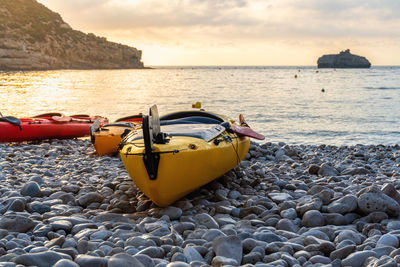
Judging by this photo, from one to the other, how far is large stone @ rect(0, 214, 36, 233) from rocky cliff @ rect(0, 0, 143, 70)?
3941 inches

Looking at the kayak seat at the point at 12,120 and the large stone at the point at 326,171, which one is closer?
the large stone at the point at 326,171

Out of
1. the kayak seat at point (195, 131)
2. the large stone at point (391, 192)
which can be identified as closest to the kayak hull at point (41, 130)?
the kayak seat at point (195, 131)

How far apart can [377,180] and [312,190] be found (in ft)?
6.64

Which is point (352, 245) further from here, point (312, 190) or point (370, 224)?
point (312, 190)

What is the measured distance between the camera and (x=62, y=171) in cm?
838

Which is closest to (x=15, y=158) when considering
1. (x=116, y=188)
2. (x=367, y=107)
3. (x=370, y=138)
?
(x=116, y=188)

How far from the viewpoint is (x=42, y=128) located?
41.9ft

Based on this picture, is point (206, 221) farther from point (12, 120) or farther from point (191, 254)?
point (12, 120)

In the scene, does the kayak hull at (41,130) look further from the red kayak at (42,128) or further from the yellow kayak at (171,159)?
the yellow kayak at (171,159)

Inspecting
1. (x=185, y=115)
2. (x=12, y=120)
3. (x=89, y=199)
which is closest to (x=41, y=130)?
(x=12, y=120)

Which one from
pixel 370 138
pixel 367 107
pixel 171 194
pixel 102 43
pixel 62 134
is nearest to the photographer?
pixel 171 194

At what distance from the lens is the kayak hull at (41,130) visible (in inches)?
468

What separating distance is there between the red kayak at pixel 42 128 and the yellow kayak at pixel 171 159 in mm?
6157

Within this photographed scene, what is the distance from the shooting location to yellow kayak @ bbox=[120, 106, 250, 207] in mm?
5395
